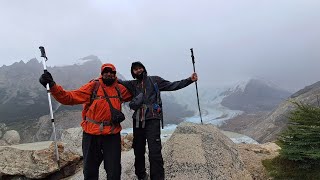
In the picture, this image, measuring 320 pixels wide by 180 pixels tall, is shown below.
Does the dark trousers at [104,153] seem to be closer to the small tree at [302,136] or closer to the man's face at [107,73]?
the man's face at [107,73]

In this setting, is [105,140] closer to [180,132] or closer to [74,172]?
[180,132]

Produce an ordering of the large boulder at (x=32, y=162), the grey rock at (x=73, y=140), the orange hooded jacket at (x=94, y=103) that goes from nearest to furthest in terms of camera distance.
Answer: the orange hooded jacket at (x=94, y=103)
the large boulder at (x=32, y=162)
the grey rock at (x=73, y=140)

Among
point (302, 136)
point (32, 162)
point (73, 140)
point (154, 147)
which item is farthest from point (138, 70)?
point (73, 140)

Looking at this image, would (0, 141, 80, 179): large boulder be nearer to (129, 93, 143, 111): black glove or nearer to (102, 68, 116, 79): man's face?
(129, 93, 143, 111): black glove

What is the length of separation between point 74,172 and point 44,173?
121 centimetres

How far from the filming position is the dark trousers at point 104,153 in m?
8.91

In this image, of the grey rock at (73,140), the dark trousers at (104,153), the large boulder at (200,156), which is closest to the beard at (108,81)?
the dark trousers at (104,153)

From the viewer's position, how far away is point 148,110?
9.34 meters

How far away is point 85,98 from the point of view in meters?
9.00

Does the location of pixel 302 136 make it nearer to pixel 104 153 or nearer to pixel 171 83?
pixel 171 83

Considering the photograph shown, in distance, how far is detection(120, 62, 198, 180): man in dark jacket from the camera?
9.25 metres

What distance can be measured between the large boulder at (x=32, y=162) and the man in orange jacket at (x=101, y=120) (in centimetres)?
460

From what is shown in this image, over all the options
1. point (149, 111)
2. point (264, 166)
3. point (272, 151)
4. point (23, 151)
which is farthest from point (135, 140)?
point (272, 151)

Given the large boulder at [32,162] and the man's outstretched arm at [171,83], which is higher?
the man's outstretched arm at [171,83]
